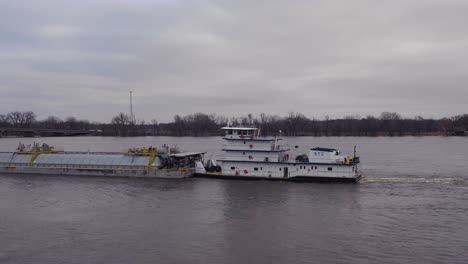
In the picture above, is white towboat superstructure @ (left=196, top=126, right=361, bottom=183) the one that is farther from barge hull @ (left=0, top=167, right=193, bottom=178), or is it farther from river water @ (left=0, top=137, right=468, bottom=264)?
barge hull @ (left=0, top=167, right=193, bottom=178)

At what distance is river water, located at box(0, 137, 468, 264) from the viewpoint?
22625 mm

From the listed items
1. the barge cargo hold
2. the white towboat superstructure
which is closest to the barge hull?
the barge cargo hold

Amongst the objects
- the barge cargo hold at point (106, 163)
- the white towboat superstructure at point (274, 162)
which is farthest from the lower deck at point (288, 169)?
the barge cargo hold at point (106, 163)

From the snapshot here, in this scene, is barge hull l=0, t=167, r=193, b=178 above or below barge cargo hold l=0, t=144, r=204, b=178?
below

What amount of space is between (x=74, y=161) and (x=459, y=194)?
44.5 meters

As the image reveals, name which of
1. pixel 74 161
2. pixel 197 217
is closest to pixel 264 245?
pixel 197 217

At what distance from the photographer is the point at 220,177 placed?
48188 millimetres

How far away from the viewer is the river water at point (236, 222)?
74.2 ft

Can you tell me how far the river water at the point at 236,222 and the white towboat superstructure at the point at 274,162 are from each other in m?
1.66

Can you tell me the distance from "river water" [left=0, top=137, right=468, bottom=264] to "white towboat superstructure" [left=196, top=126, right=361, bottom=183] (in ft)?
5.43

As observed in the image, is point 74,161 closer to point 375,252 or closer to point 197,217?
point 197,217

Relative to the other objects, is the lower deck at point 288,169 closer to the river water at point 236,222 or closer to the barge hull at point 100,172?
the river water at point 236,222

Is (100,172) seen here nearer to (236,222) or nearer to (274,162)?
(274,162)

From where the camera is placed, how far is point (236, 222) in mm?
29156
